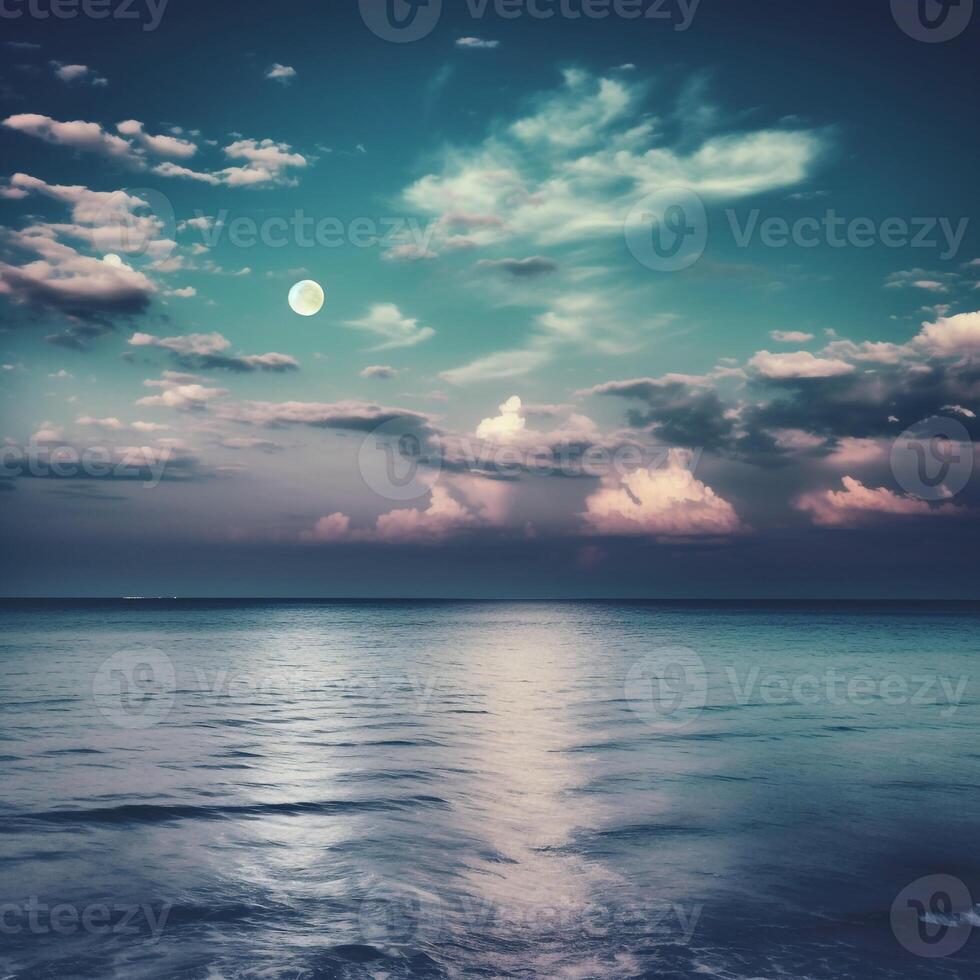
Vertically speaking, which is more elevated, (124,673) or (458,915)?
(458,915)

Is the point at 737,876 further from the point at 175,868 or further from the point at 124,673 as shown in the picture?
the point at 124,673

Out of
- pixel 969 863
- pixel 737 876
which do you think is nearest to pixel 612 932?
pixel 737 876

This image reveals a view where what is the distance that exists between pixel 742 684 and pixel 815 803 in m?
25.8

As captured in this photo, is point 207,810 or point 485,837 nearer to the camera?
point 485,837

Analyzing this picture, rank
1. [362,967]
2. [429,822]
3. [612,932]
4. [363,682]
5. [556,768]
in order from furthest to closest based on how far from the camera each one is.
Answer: [363,682] → [556,768] → [429,822] → [612,932] → [362,967]

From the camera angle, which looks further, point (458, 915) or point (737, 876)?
point (737, 876)

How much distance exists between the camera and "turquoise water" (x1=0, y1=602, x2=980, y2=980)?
30.9ft

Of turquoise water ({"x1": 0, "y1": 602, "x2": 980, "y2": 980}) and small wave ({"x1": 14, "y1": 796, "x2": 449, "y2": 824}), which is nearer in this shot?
turquoise water ({"x1": 0, "y1": 602, "x2": 980, "y2": 980})

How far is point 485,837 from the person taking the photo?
14023 millimetres

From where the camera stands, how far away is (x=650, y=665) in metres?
52.2

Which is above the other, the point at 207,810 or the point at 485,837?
the point at 485,837

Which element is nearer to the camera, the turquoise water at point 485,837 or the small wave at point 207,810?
the turquoise water at point 485,837

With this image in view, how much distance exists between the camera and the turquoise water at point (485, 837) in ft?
30.9

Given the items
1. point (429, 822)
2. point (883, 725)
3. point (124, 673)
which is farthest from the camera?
point (124, 673)
